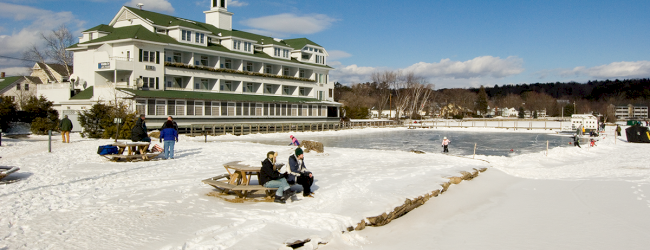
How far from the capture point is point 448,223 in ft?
32.4

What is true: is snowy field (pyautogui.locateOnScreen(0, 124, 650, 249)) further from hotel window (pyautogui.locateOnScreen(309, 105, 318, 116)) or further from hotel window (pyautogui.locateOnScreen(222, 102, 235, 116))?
hotel window (pyautogui.locateOnScreen(309, 105, 318, 116))

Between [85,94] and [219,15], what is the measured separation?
2082 cm

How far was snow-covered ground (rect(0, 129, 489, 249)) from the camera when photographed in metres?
6.96

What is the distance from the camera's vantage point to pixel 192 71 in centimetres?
4753

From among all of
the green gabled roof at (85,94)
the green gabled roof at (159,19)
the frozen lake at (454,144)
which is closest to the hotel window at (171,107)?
the green gabled roof at (85,94)

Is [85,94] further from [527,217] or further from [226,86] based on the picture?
[527,217]

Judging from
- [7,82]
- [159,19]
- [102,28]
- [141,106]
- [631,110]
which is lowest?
[141,106]

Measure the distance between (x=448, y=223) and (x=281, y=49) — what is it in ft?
173

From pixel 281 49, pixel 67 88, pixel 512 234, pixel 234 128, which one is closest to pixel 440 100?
pixel 281 49

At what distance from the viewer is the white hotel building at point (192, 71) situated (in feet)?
136

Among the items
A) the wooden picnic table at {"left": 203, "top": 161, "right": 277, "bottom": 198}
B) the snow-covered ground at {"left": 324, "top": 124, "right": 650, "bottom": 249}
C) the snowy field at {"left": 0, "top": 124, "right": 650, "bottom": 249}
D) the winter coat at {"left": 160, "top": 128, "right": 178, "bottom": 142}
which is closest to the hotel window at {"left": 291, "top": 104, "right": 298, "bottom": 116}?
the winter coat at {"left": 160, "top": 128, "right": 178, "bottom": 142}

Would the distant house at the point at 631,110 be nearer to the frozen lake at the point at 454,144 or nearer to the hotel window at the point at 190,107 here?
the frozen lake at the point at 454,144

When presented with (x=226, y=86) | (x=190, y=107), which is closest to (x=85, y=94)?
(x=190, y=107)

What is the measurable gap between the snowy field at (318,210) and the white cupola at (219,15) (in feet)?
143
